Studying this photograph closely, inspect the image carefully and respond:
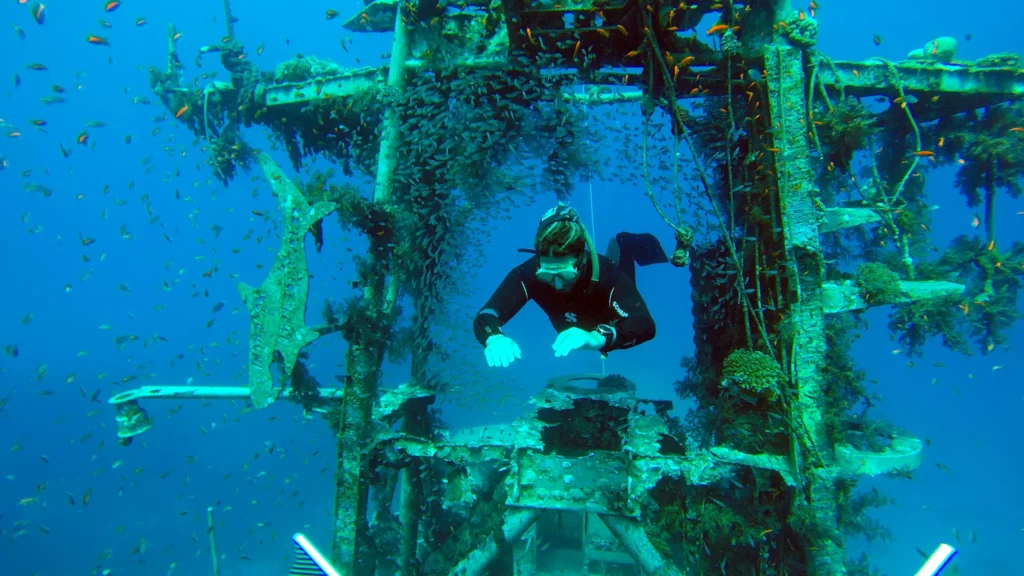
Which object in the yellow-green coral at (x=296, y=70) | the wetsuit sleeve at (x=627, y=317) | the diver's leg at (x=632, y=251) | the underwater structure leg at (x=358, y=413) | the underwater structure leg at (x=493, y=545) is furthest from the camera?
the yellow-green coral at (x=296, y=70)

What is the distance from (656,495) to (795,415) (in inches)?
91.1

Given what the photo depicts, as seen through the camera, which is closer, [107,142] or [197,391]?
[197,391]

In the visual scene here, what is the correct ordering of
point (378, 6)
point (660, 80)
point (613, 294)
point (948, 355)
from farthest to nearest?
point (948, 355)
point (378, 6)
point (660, 80)
point (613, 294)

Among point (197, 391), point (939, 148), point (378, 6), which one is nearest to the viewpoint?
point (939, 148)

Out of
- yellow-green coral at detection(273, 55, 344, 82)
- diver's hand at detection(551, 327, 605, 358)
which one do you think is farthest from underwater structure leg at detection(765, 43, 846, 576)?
yellow-green coral at detection(273, 55, 344, 82)

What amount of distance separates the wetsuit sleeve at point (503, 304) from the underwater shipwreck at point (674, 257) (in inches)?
47.8

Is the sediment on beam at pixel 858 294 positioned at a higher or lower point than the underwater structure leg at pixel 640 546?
higher

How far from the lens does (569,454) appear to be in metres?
4.75

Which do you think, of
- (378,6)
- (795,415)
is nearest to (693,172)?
(795,415)

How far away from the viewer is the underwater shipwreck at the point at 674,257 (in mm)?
4410

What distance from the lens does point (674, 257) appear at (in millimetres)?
4473

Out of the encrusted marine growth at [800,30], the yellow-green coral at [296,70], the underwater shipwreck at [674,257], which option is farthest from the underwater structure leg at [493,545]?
the yellow-green coral at [296,70]

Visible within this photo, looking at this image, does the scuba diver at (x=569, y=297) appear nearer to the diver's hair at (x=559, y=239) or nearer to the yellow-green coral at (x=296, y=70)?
the diver's hair at (x=559, y=239)

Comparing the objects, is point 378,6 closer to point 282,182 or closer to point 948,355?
point 282,182
